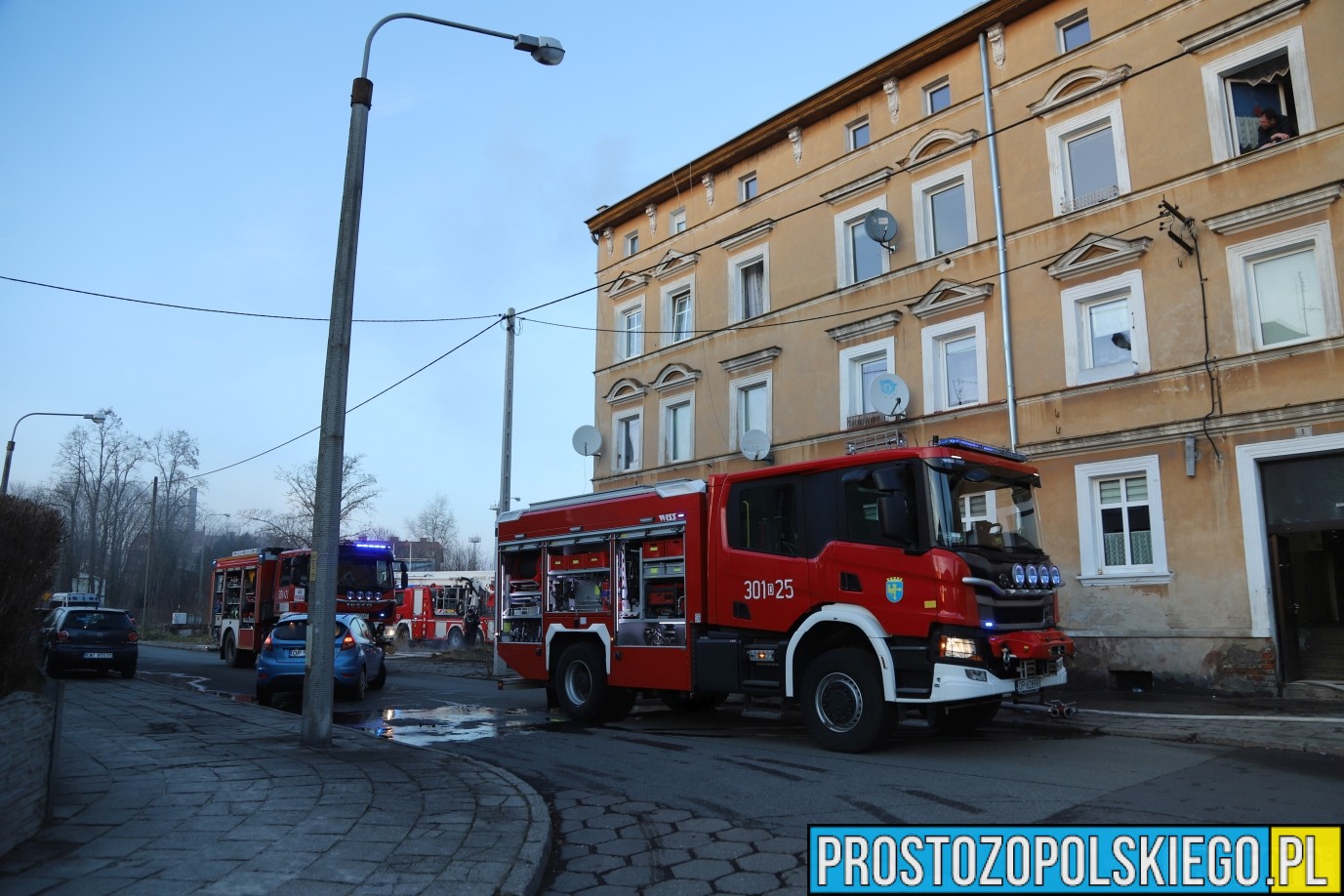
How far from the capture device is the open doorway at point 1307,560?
13.2 m

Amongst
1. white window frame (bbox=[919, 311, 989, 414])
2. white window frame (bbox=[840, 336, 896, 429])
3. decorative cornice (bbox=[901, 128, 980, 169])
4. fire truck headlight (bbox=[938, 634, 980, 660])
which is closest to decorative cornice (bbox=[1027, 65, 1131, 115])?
decorative cornice (bbox=[901, 128, 980, 169])

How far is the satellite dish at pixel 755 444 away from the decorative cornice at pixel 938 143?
667 cm

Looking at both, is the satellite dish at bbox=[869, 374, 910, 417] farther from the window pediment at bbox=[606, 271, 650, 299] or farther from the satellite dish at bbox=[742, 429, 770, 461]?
the window pediment at bbox=[606, 271, 650, 299]

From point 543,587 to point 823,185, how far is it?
1284 centimetres

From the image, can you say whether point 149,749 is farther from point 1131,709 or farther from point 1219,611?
point 1219,611

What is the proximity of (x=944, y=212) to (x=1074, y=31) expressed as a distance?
397 cm

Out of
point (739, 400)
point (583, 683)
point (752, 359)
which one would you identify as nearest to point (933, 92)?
point (752, 359)

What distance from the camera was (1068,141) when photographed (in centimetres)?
1705

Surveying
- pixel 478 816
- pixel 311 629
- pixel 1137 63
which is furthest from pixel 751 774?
pixel 1137 63

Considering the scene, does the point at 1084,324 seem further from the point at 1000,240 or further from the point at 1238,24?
the point at 1238,24

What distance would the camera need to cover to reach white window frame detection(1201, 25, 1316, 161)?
1395 cm

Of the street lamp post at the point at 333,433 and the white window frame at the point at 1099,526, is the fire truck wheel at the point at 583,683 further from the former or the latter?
the white window frame at the point at 1099,526

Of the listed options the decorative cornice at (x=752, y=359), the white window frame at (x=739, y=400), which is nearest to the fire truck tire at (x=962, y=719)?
the white window frame at (x=739, y=400)

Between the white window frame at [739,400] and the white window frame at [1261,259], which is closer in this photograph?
the white window frame at [1261,259]
